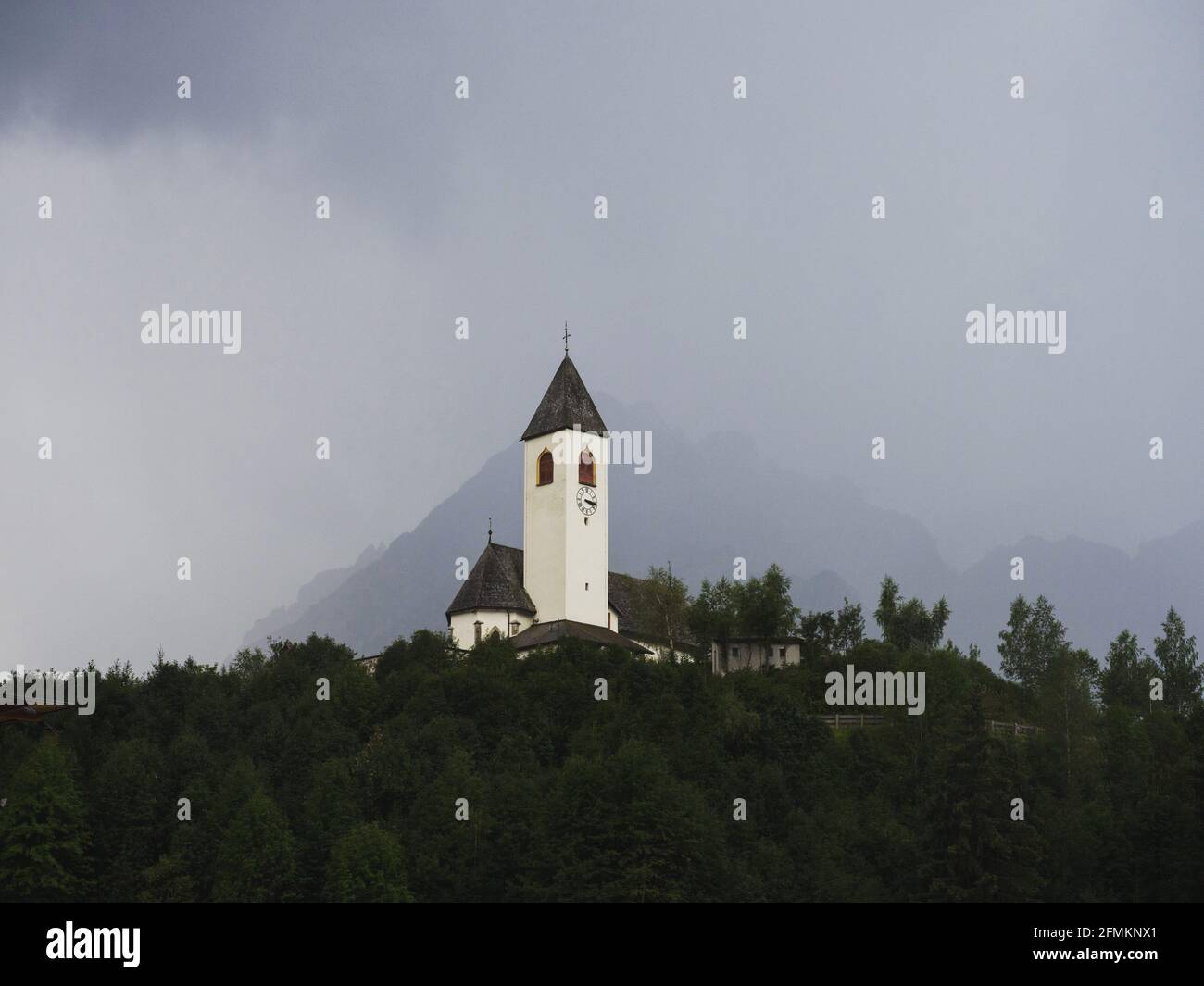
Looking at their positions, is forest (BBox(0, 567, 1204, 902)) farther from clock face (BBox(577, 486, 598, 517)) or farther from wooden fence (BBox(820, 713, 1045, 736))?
clock face (BBox(577, 486, 598, 517))

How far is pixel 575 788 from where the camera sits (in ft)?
192

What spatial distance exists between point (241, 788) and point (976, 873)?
30475 millimetres

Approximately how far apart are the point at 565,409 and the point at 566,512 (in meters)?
6.95

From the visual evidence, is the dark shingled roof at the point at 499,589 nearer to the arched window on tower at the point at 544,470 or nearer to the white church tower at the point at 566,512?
the white church tower at the point at 566,512

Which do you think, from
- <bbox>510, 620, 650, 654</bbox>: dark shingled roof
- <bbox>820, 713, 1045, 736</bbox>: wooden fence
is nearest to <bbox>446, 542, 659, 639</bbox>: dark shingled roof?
<bbox>510, 620, 650, 654</bbox>: dark shingled roof

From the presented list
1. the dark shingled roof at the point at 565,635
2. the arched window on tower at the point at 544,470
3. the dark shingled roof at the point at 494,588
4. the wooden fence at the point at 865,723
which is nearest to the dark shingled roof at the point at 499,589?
the dark shingled roof at the point at 494,588

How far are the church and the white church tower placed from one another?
5 centimetres

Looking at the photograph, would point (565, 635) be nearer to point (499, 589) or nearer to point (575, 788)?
point (499, 589)

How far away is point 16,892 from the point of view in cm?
5831

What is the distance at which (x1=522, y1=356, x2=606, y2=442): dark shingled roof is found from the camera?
87062mm

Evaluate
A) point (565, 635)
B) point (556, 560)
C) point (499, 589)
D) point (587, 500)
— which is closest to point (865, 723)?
point (565, 635)

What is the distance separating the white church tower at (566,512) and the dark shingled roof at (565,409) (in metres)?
0.06
